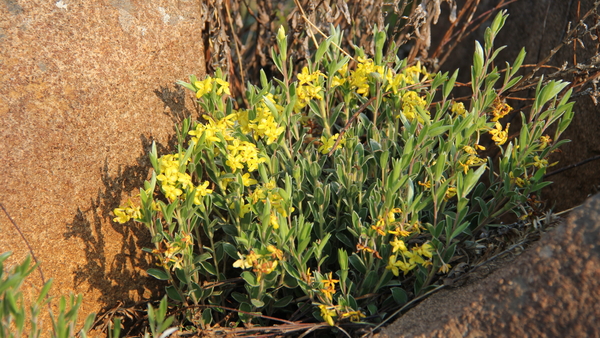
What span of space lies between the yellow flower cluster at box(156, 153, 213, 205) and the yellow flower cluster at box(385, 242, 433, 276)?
70 centimetres

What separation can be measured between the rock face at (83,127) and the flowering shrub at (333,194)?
181 mm

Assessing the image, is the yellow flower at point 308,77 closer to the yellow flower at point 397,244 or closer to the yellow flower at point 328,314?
the yellow flower at point 397,244

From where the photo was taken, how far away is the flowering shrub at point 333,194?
5.70 ft

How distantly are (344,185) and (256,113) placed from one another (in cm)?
44

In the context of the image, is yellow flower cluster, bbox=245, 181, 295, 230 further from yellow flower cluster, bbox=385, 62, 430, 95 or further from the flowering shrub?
yellow flower cluster, bbox=385, 62, 430, 95

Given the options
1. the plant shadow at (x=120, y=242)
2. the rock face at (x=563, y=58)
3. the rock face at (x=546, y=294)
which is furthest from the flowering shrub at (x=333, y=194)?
the rock face at (x=563, y=58)

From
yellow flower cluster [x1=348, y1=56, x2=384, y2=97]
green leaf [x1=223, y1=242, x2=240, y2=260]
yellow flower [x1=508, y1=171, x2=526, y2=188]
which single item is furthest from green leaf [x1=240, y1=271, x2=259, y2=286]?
yellow flower [x1=508, y1=171, x2=526, y2=188]

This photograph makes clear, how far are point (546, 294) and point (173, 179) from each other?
3.94 ft

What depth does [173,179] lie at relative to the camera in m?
1.76

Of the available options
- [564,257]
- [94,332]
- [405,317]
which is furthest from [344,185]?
[94,332]

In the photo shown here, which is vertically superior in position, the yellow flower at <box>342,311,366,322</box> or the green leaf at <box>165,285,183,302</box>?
the yellow flower at <box>342,311,366,322</box>

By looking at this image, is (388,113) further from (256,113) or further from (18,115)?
(18,115)

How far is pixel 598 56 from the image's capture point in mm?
2129

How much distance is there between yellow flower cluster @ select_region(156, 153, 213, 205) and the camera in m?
1.75
